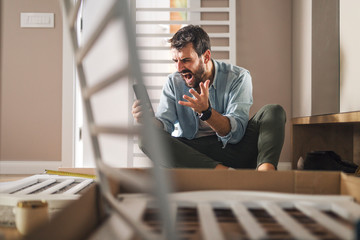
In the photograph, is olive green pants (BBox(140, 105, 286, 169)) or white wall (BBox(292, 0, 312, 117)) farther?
white wall (BBox(292, 0, 312, 117))

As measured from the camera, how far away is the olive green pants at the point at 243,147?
1.52 metres

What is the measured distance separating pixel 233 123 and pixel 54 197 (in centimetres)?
93

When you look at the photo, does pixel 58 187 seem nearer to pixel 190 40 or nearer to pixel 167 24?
pixel 190 40

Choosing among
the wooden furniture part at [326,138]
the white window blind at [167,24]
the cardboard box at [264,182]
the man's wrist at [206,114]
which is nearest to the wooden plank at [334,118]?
the wooden furniture part at [326,138]

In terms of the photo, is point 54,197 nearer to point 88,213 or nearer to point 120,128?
point 88,213

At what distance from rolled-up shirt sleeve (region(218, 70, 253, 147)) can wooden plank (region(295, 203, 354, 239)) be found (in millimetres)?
985

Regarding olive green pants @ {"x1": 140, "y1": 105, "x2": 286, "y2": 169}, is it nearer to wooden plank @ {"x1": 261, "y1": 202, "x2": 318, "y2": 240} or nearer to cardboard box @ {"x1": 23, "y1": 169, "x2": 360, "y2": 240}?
cardboard box @ {"x1": 23, "y1": 169, "x2": 360, "y2": 240}

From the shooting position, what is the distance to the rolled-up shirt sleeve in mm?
1612

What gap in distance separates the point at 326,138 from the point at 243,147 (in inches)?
32.3

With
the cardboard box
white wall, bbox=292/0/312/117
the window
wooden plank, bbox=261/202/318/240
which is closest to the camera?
wooden plank, bbox=261/202/318/240

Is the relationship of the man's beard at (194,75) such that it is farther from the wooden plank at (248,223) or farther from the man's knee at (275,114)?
the wooden plank at (248,223)

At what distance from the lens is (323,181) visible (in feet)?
2.42

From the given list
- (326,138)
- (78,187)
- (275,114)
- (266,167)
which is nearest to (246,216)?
(78,187)

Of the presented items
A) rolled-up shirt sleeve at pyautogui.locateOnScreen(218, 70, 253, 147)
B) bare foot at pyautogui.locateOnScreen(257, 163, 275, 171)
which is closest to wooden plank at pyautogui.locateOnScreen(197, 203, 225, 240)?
bare foot at pyautogui.locateOnScreen(257, 163, 275, 171)
